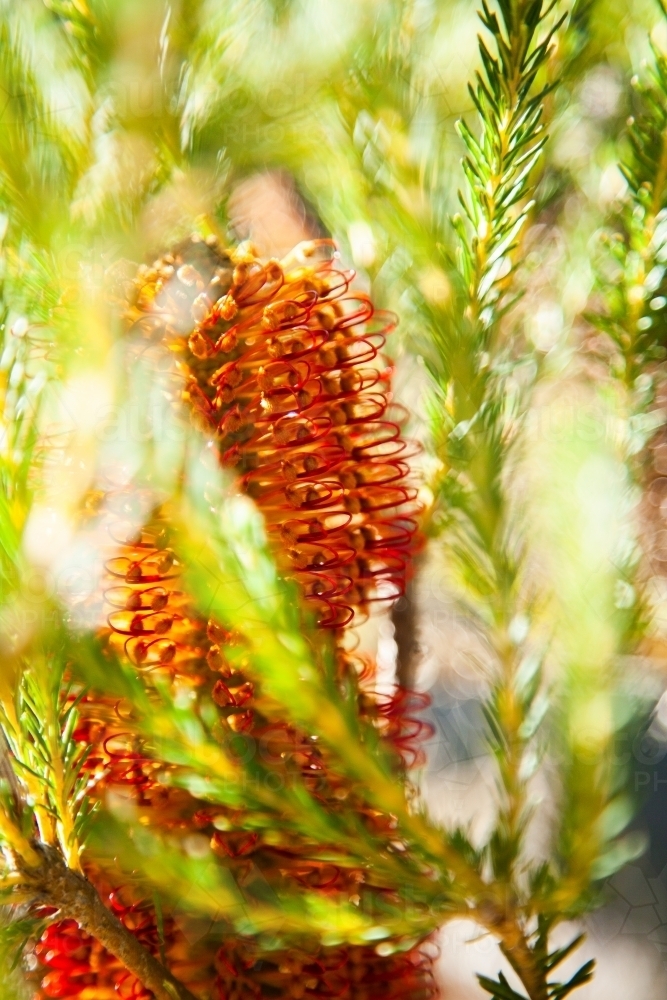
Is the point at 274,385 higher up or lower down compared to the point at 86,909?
higher up

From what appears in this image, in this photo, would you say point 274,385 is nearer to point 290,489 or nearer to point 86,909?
point 290,489

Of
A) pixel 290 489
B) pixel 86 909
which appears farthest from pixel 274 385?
pixel 86 909

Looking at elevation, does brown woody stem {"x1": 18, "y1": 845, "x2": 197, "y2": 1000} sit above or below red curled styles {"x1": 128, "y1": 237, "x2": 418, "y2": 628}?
below

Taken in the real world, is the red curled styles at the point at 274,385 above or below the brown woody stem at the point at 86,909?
above

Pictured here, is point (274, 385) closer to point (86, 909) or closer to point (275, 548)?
point (275, 548)
